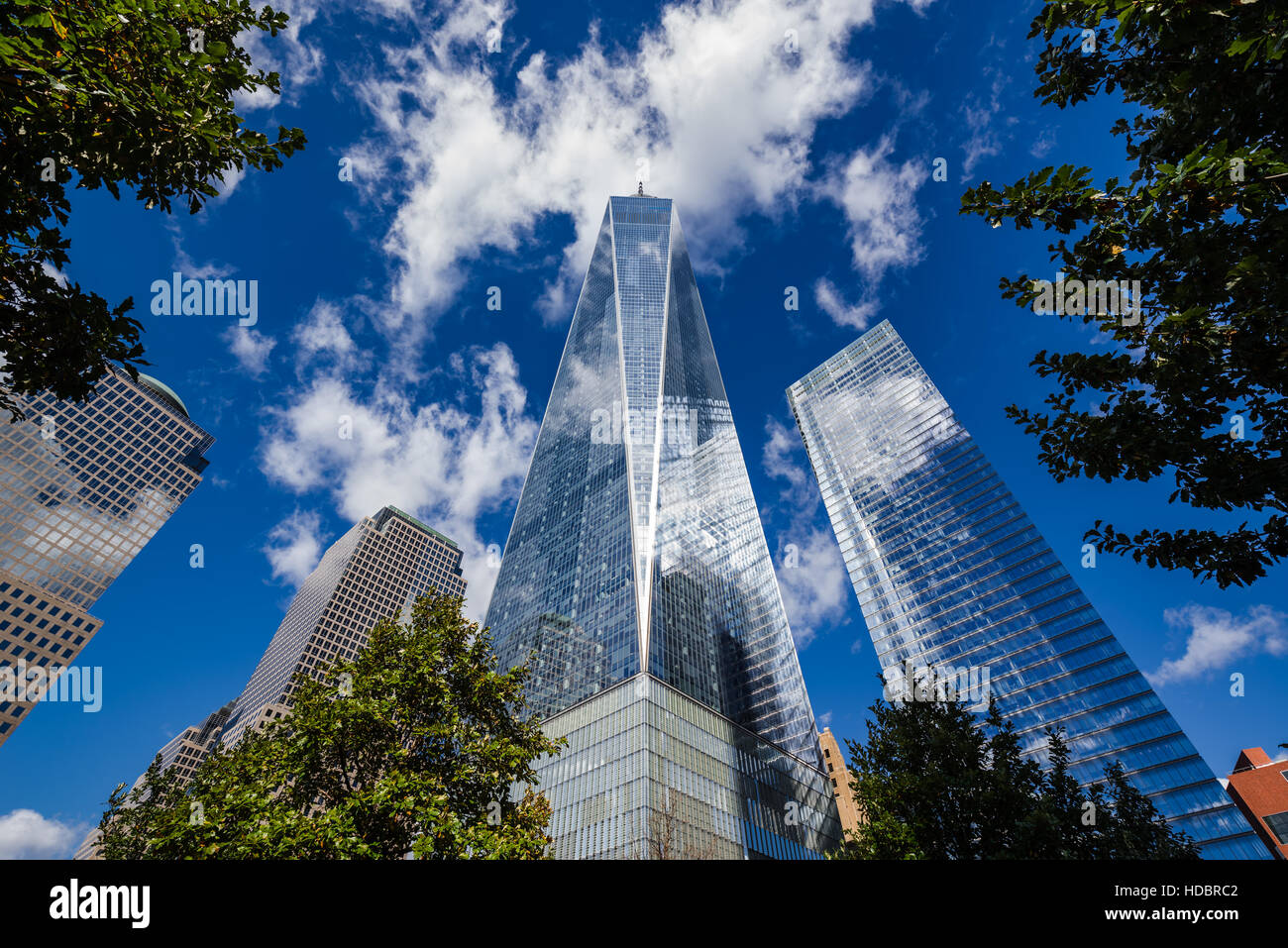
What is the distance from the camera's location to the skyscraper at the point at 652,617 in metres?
60.6

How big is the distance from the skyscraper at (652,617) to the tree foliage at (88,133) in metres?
46.5

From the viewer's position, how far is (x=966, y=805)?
21828 millimetres

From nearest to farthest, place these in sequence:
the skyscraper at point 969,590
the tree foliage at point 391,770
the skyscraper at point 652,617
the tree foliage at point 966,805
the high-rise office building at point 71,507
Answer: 1. the tree foliage at point 391,770
2. the tree foliage at point 966,805
3. the skyscraper at point 652,617
4. the skyscraper at point 969,590
5. the high-rise office building at point 71,507

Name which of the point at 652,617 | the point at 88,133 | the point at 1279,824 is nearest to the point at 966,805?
the point at 88,133

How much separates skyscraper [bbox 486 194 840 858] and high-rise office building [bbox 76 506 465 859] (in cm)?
5334

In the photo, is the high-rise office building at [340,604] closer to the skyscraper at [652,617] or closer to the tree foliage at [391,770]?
the skyscraper at [652,617]

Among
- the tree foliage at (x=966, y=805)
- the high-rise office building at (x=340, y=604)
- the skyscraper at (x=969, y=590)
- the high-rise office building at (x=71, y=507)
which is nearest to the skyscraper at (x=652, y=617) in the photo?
the skyscraper at (x=969, y=590)

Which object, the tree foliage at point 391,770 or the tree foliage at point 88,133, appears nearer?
the tree foliage at point 88,133

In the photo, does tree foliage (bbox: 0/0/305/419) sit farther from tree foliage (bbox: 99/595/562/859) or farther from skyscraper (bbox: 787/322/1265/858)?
skyscraper (bbox: 787/322/1265/858)

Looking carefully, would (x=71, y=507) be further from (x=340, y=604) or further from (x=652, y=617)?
(x=652, y=617)

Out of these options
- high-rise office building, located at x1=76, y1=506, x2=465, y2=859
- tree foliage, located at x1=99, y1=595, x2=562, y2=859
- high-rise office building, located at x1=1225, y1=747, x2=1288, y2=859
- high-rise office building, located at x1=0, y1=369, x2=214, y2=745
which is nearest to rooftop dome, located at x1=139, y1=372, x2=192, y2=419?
high-rise office building, located at x1=0, y1=369, x2=214, y2=745

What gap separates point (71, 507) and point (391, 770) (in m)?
114

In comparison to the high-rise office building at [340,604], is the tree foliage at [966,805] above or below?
below
